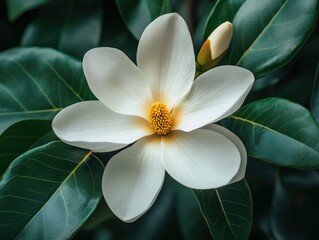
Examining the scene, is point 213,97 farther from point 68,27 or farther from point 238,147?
point 68,27

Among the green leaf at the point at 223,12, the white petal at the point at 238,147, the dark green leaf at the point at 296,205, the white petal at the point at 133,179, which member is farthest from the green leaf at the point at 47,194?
the dark green leaf at the point at 296,205

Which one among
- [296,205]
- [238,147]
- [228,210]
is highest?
[238,147]

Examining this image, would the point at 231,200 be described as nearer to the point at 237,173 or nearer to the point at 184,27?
the point at 237,173

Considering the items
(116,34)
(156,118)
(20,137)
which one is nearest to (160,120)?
(156,118)

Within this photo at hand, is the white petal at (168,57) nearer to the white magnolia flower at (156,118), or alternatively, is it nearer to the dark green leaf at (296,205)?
the white magnolia flower at (156,118)

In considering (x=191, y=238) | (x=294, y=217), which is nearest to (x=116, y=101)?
(x=191, y=238)

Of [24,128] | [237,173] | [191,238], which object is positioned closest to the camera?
[237,173]
